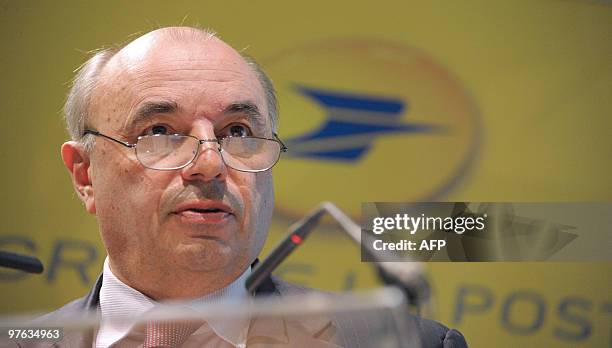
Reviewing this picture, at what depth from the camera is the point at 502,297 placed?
177 cm

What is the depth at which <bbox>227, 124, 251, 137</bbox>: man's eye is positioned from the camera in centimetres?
118

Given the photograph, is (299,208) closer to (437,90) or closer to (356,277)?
(356,277)

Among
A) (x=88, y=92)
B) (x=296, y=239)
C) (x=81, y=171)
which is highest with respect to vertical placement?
(x=88, y=92)

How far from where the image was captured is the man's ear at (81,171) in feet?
4.21

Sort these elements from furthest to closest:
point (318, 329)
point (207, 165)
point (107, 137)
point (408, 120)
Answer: point (408, 120) < point (107, 137) < point (207, 165) < point (318, 329)

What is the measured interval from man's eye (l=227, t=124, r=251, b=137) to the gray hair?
11cm

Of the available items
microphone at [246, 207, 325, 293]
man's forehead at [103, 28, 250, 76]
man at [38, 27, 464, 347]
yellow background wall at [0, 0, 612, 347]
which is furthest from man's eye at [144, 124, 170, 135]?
yellow background wall at [0, 0, 612, 347]

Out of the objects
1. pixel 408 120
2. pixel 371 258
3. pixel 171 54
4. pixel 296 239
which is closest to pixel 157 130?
pixel 171 54

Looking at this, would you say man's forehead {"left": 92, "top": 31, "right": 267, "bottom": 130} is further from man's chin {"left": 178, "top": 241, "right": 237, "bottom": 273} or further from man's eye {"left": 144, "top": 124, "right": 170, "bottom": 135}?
man's chin {"left": 178, "top": 241, "right": 237, "bottom": 273}

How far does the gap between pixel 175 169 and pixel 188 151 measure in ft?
0.10

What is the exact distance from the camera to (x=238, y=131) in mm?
1195

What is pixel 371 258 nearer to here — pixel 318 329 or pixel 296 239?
pixel 296 239

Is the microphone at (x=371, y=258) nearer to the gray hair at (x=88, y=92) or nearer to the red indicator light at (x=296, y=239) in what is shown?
the red indicator light at (x=296, y=239)

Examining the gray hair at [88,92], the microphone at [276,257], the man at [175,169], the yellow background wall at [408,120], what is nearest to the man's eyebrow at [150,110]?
the man at [175,169]
